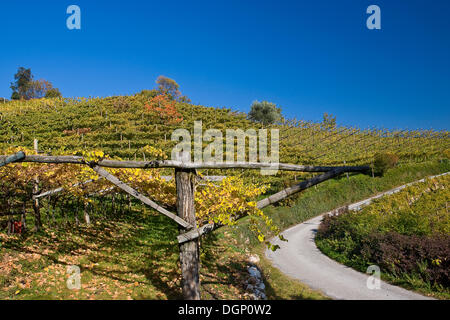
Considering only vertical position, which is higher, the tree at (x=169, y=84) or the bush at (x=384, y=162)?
the tree at (x=169, y=84)

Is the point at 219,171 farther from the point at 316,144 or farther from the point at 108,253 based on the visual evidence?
the point at 108,253

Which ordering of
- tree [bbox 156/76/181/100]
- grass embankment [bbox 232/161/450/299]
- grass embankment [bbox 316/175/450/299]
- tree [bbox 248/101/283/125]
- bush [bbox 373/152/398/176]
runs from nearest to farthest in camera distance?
grass embankment [bbox 316/175/450/299] < grass embankment [bbox 232/161/450/299] < bush [bbox 373/152/398/176] < tree [bbox 248/101/283/125] < tree [bbox 156/76/181/100]

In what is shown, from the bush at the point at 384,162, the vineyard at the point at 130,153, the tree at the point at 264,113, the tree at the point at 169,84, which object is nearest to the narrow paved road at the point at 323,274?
the vineyard at the point at 130,153

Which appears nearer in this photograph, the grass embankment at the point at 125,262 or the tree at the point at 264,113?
the grass embankment at the point at 125,262

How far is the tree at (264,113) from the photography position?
150 feet

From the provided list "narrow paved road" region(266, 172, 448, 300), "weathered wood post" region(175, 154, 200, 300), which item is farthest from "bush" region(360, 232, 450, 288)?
"weathered wood post" region(175, 154, 200, 300)

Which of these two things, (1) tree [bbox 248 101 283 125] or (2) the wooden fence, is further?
(1) tree [bbox 248 101 283 125]

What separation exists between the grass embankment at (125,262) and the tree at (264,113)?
31.3 m

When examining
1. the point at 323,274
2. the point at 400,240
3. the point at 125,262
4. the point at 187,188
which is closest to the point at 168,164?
the point at 187,188

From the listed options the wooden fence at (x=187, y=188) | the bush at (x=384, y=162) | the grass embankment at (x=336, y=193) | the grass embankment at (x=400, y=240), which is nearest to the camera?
the wooden fence at (x=187, y=188)

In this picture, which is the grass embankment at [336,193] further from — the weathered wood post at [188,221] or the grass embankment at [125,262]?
the weathered wood post at [188,221]

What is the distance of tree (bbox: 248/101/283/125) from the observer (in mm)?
45844

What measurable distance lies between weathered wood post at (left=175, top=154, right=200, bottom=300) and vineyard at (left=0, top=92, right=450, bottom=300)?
297mm

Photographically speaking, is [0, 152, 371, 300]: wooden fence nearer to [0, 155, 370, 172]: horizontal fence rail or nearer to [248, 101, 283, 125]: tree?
[0, 155, 370, 172]: horizontal fence rail
